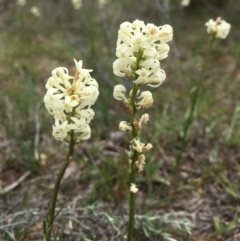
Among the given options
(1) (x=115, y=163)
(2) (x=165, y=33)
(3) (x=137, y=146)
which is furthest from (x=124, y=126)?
(1) (x=115, y=163)

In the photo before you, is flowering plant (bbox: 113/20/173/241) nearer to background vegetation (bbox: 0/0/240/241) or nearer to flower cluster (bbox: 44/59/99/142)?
flower cluster (bbox: 44/59/99/142)

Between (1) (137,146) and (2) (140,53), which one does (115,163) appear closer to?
(1) (137,146)

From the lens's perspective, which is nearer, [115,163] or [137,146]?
[137,146]

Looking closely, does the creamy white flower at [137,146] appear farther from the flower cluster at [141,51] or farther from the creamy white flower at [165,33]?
the creamy white flower at [165,33]

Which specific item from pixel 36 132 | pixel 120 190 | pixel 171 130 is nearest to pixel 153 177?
pixel 120 190

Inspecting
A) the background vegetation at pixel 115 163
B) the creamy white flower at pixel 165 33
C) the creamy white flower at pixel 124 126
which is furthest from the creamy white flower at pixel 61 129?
the background vegetation at pixel 115 163

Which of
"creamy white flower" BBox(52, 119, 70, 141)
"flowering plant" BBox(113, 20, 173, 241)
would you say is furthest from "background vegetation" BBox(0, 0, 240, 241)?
"flowering plant" BBox(113, 20, 173, 241)

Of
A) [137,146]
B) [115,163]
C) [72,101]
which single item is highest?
[72,101]
